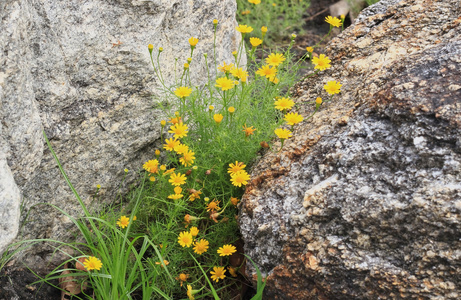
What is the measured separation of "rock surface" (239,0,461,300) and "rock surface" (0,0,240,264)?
2.96 feet

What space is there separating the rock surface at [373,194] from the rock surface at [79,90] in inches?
35.6

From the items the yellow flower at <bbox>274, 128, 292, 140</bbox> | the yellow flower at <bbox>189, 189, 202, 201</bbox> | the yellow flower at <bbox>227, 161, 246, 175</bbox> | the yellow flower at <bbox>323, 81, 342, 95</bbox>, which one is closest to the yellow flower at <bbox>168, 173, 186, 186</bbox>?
the yellow flower at <bbox>189, 189, 202, 201</bbox>

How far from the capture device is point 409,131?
1839mm

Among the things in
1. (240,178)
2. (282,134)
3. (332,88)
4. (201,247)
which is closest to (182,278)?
(201,247)

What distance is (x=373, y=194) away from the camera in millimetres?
1824

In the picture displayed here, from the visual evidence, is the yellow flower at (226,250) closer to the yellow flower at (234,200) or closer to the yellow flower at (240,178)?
the yellow flower at (234,200)

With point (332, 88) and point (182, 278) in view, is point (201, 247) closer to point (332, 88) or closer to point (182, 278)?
point (182, 278)

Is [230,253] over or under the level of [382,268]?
under

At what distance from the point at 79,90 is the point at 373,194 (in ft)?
5.51

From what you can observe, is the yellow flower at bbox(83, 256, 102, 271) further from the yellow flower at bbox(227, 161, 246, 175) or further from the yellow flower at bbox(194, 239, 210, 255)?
the yellow flower at bbox(227, 161, 246, 175)

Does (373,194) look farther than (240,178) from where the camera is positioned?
No

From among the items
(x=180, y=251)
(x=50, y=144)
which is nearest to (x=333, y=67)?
(x=180, y=251)

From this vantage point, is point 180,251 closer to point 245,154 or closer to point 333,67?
point 245,154

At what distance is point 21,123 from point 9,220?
18.2 inches
